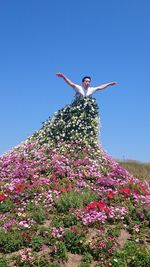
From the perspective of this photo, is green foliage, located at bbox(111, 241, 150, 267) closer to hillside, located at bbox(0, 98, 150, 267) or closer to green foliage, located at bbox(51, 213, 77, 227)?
hillside, located at bbox(0, 98, 150, 267)

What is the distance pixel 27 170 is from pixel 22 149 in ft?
9.83

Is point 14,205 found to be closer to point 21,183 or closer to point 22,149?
point 21,183

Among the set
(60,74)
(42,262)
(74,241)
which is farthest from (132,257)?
(60,74)

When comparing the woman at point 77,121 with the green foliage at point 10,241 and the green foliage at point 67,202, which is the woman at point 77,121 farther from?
the green foliage at point 10,241

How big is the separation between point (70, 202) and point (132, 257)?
3543 millimetres

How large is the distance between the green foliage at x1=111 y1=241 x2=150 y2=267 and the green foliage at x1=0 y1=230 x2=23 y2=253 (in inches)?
115

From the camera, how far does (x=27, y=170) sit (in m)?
19.5

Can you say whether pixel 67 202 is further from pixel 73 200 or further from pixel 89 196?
pixel 89 196

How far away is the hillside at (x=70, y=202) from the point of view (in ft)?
45.7

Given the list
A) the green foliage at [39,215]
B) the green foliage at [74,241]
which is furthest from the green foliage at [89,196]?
the green foliage at [74,241]

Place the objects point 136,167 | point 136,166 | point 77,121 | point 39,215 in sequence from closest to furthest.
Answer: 1. point 39,215
2. point 77,121
3. point 136,167
4. point 136,166

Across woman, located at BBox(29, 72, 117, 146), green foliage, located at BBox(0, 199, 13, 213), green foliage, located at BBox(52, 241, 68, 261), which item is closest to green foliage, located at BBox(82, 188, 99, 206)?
green foliage, located at BBox(0, 199, 13, 213)

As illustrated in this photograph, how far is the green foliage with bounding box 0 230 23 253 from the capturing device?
14.1m

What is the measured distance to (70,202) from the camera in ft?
53.9
